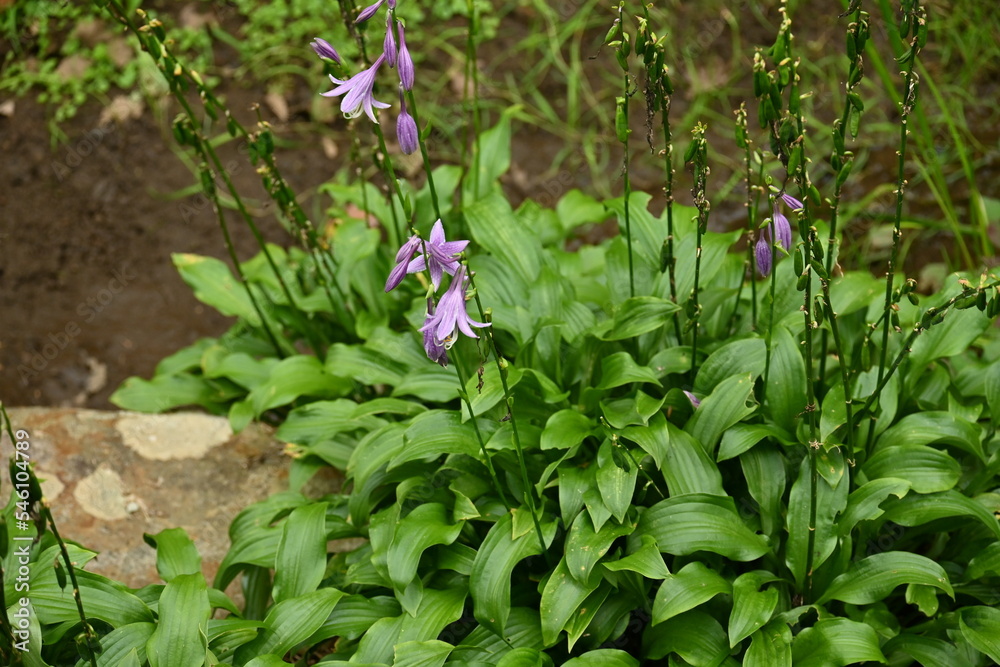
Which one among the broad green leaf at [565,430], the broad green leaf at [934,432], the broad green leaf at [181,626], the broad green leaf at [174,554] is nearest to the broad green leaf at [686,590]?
the broad green leaf at [565,430]

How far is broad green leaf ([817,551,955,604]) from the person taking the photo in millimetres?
2663

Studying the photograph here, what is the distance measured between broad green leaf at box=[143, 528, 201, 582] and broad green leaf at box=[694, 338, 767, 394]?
6.17 ft

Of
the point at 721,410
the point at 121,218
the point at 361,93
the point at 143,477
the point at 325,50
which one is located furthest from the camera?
the point at 121,218

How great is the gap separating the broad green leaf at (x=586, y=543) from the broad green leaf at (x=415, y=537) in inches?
15.1

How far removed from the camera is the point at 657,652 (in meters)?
2.75

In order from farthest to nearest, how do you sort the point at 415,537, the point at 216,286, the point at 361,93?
the point at 216,286
the point at 415,537
the point at 361,93

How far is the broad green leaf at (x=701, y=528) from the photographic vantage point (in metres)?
2.74

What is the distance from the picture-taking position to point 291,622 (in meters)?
2.78

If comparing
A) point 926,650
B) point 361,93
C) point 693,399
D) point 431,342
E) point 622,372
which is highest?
point 361,93

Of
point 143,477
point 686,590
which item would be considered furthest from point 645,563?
point 143,477

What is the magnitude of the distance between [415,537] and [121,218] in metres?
3.77

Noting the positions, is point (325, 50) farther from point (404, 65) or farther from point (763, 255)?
point (763, 255)

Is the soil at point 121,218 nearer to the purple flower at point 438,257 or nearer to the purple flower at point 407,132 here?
the purple flower at point 407,132

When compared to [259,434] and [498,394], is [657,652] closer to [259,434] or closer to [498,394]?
[498,394]
